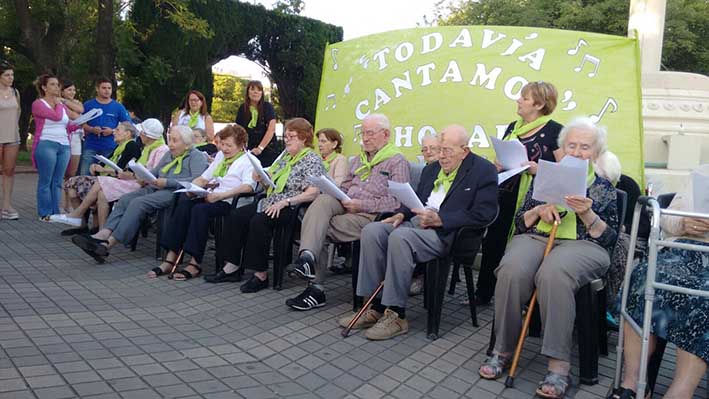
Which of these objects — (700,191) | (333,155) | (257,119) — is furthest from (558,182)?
(257,119)

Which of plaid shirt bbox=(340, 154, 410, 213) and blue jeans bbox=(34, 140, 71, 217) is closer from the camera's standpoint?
plaid shirt bbox=(340, 154, 410, 213)

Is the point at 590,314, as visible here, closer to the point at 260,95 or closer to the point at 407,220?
the point at 407,220

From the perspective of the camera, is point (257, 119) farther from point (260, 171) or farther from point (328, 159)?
point (260, 171)

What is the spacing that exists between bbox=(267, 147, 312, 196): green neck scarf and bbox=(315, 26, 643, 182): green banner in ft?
4.41

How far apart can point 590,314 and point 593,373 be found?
36 cm

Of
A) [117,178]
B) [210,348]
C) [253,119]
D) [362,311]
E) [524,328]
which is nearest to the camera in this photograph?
[524,328]

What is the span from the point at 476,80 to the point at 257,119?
273cm

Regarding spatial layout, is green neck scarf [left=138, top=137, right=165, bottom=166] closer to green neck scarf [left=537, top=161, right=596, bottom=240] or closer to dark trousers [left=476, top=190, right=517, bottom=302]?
dark trousers [left=476, top=190, right=517, bottom=302]

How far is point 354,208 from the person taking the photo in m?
4.56

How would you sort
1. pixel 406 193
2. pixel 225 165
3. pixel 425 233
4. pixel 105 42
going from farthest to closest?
1. pixel 105 42
2. pixel 225 165
3. pixel 425 233
4. pixel 406 193

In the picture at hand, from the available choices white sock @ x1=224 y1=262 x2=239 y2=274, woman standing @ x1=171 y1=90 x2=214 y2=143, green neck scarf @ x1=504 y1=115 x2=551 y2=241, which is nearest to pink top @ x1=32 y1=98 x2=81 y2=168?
woman standing @ x1=171 y1=90 x2=214 y2=143

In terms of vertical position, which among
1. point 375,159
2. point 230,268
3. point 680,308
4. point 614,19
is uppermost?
point 614,19

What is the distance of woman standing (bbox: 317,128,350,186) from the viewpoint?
16.9ft

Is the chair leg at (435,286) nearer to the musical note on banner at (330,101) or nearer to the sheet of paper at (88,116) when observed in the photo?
the musical note on banner at (330,101)
